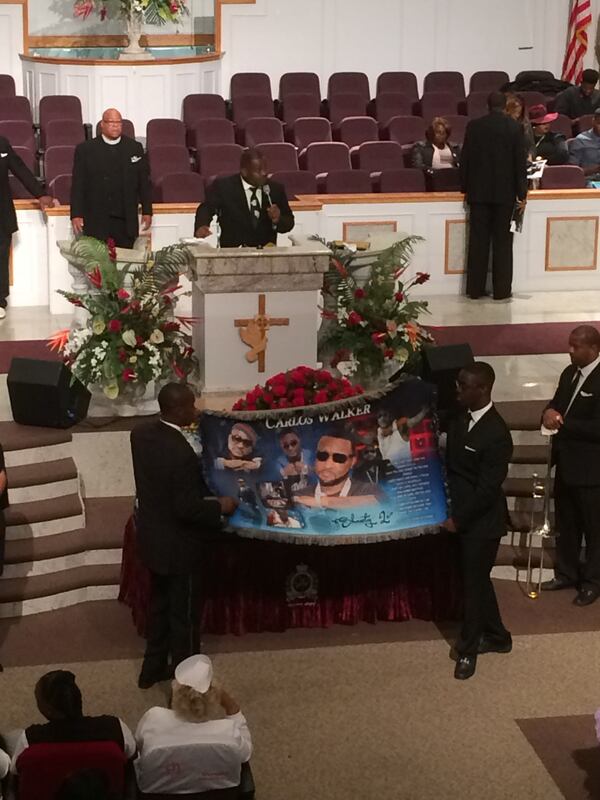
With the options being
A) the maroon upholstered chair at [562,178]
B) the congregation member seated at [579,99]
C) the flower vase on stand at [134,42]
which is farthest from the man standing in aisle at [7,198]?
the congregation member seated at [579,99]

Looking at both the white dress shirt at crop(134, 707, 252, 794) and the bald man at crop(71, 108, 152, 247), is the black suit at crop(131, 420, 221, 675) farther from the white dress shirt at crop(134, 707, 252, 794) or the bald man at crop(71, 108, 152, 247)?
the bald man at crop(71, 108, 152, 247)

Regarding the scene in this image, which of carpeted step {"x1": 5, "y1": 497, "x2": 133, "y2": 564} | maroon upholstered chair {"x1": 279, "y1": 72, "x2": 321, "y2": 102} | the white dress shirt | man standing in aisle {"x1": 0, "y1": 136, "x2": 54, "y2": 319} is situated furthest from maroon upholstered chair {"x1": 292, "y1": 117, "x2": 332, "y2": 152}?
the white dress shirt

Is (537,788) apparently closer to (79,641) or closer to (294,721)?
(294,721)

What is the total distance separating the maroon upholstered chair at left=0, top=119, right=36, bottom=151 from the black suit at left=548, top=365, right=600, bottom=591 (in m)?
7.42

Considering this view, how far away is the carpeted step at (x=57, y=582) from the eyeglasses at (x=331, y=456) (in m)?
1.43

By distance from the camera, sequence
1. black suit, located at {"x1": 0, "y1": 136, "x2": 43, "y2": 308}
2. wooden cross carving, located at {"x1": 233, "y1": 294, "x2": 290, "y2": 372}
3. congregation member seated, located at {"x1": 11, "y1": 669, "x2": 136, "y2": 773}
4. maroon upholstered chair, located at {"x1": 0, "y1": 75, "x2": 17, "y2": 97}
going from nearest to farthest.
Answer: congregation member seated, located at {"x1": 11, "y1": 669, "x2": 136, "y2": 773} → wooden cross carving, located at {"x1": 233, "y1": 294, "x2": 290, "y2": 372} → black suit, located at {"x1": 0, "y1": 136, "x2": 43, "y2": 308} → maroon upholstered chair, located at {"x1": 0, "y1": 75, "x2": 17, "y2": 97}

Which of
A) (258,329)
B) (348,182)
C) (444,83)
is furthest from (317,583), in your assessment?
(444,83)

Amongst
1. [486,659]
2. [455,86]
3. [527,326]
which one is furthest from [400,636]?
[455,86]

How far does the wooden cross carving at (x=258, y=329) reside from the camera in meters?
8.62

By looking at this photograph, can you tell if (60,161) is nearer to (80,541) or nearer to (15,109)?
(15,109)

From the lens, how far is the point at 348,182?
12.7m

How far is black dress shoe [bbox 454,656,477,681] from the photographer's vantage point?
7.20m

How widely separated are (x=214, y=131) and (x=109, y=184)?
3949 mm

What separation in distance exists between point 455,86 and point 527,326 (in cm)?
573
